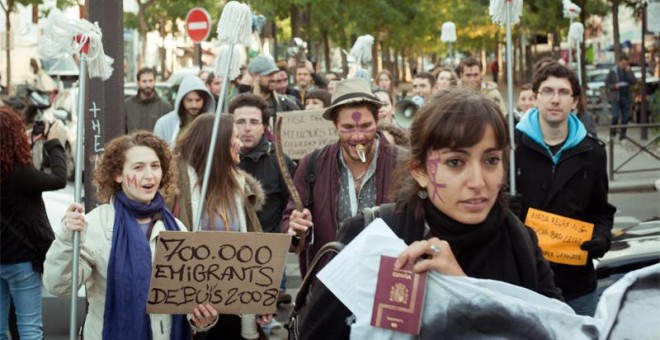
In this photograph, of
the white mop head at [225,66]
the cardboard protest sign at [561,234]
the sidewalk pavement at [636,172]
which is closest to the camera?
the cardboard protest sign at [561,234]

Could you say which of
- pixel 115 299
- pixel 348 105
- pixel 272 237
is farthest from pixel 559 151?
pixel 115 299

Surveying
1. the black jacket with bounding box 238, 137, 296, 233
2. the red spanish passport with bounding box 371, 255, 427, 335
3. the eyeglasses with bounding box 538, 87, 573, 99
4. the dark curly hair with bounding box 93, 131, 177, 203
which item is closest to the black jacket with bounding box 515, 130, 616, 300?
the eyeglasses with bounding box 538, 87, 573, 99

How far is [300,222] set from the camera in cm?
562

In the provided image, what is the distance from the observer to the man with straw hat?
586 cm

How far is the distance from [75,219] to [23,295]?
1.96m

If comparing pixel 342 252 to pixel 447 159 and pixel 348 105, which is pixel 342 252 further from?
pixel 348 105

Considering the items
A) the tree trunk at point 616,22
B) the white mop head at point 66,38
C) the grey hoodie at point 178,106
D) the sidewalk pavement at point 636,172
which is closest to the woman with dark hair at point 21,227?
the white mop head at point 66,38

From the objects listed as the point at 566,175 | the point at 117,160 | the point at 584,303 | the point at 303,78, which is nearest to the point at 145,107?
the point at 303,78

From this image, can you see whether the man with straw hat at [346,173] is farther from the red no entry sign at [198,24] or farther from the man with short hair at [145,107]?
the red no entry sign at [198,24]

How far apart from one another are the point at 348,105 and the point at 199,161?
97cm

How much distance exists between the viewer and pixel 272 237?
16.9 feet

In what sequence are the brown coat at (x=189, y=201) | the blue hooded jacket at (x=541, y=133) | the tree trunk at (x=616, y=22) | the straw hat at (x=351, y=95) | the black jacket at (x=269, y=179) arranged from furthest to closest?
the tree trunk at (x=616, y=22), the black jacket at (x=269, y=179), the brown coat at (x=189, y=201), the straw hat at (x=351, y=95), the blue hooded jacket at (x=541, y=133)

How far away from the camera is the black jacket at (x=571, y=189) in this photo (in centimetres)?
559

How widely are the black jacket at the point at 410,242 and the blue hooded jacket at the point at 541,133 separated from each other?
2.45 meters
